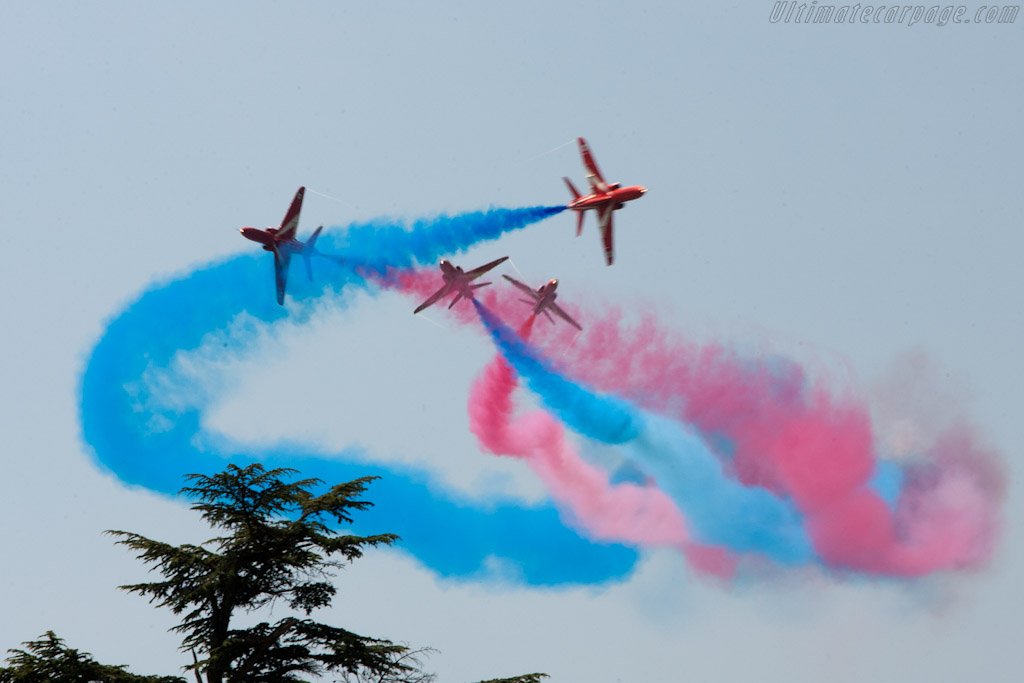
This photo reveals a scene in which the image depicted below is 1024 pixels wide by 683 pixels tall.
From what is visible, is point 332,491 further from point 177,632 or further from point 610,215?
point 610,215

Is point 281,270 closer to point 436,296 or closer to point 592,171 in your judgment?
point 436,296

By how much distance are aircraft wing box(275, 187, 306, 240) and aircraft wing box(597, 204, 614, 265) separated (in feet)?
52.5

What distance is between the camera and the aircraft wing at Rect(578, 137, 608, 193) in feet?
195

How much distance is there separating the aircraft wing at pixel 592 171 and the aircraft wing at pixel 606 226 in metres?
0.97

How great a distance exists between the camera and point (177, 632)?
112 ft

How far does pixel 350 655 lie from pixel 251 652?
2.77m

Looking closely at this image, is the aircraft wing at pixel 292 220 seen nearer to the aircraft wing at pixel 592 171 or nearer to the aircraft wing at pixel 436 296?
the aircraft wing at pixel 436 296

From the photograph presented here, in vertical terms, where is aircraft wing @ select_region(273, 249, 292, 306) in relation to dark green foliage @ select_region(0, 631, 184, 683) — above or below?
above

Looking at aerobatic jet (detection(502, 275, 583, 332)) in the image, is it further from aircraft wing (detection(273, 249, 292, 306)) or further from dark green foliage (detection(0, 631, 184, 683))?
dark green foliage (detection(0, 631, 184, 683))

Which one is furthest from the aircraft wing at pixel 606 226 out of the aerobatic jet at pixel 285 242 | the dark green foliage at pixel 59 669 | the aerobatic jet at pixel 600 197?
the dark green foliage at pixel 59 669

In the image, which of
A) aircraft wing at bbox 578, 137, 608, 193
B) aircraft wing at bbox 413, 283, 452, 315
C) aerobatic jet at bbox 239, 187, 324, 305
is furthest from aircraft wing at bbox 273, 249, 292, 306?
aircraft wing at bbox 578, 137, 608, 193

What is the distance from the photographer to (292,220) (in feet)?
205

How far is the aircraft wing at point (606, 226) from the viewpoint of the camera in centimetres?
5931

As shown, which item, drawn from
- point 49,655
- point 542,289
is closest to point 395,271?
point 542,289
